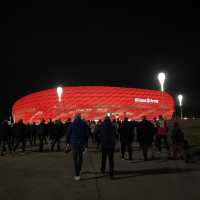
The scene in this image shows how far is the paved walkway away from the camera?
675 cm

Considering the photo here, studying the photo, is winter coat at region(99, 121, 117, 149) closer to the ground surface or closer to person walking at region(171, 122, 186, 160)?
the ground surface

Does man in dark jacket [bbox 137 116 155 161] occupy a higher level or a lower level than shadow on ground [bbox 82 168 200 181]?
higher

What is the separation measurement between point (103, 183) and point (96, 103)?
3634 inches

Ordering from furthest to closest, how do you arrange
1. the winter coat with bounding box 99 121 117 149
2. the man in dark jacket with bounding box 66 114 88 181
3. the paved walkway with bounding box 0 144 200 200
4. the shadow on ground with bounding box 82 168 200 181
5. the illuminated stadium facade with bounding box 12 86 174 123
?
the illuminated stadium facade with bounding box 12 86 174 123 < the winter coat with bounding box 99 121 117 149 < the shadow on ground with bounding box 82 168 200 181 < the man in dark jacket with bounding box 66 114 88 181 < the paved walkway with bounding box 0 144 200 200

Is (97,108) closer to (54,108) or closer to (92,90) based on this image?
(92,90)

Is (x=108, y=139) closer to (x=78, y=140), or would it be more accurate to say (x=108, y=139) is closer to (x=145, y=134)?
(x=78, y=140)

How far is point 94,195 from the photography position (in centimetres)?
675

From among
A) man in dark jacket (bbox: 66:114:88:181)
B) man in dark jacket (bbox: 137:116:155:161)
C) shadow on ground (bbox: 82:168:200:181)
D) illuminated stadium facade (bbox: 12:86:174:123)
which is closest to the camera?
man in dark jacket (bbox: 66:114:88:181)

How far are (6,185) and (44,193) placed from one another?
1.36 meters

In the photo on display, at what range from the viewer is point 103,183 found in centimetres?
802

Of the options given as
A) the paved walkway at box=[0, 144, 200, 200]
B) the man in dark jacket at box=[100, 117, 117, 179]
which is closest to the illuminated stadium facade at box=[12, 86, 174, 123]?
the paved walkway at box=[0, 144, 200, 200]

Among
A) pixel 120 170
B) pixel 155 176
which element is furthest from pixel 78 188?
pixel 120 170

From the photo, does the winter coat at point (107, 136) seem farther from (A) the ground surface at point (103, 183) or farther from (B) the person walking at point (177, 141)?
(B) the person walking at point (177, 141)

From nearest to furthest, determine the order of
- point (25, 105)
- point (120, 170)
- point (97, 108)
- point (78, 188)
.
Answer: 1. point (78, 188)
2. point (120, 170)
3. point (97, 108)
4. point (25, 105)
